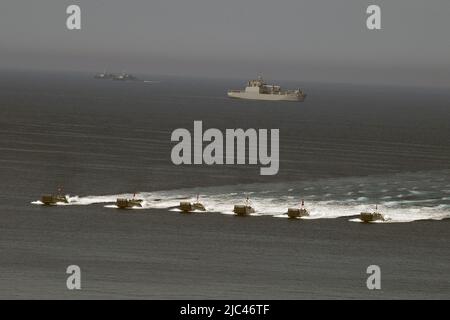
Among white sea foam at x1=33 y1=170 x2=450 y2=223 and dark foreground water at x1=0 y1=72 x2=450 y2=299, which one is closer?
dark foreground water at x1=0 y1=72 x2=450 y2=299

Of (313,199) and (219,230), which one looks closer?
(219,230)

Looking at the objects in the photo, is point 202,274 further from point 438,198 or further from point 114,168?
point 114,168

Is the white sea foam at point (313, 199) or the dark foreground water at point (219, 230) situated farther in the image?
the white sea foam at point (313, 199)

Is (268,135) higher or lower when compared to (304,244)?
higher

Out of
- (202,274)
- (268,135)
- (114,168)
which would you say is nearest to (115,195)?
(114,168)

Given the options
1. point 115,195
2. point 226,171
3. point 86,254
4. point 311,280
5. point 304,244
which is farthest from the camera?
point 226,171

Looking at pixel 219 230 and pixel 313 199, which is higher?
pixel 313 199

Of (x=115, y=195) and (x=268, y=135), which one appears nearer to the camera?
(x=115, y=195)
